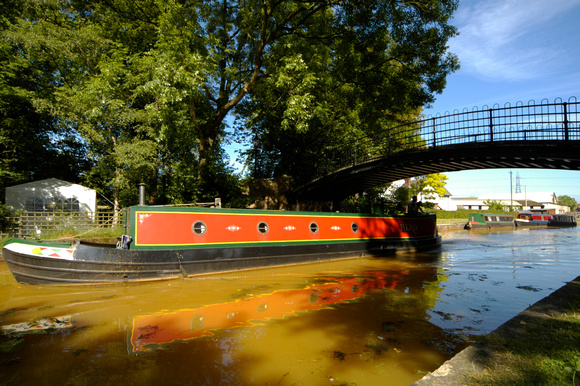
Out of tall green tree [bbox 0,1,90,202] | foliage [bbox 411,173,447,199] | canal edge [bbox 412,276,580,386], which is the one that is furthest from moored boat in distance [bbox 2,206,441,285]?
A: foliage [bbox 411,173,447,199]

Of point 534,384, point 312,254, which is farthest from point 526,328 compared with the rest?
point 312,254

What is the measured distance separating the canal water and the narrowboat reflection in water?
2 cm

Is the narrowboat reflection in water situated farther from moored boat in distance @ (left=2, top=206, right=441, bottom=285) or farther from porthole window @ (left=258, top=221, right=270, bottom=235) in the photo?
porthole window @ (left=258, top=221, right=270, bottom=235)

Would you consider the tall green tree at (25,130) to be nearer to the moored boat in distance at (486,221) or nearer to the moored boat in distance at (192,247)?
the moored boat in distance at (192,247)

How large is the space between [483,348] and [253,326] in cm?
314

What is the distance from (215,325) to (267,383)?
1.92m

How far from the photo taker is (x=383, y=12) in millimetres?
11938

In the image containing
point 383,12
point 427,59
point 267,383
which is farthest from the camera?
→ point 427,59

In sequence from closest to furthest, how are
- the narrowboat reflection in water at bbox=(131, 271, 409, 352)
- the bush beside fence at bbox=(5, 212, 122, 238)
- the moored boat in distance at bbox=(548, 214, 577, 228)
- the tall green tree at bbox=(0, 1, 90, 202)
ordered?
the narrowboat reflection in water at bbox=(131, 271, 409, 352)
the bush beside fence at bbox=(5, 212, 122, 238)
the tall green tree at bbox=(0, 1, 90, 202)
the moored boat in distance at bbox=(548, 214, 577, 228)

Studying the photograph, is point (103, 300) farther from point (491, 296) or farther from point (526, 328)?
point (491, 296)

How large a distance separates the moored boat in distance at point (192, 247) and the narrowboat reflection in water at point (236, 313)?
247 cm

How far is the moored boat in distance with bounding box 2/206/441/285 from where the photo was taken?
7.26 meters

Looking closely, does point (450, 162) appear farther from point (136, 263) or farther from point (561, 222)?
point (561, 222)

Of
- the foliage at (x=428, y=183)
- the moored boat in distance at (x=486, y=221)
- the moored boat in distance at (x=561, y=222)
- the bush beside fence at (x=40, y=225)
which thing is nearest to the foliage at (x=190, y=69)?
the bush beside fence at (x=40, y=225)
